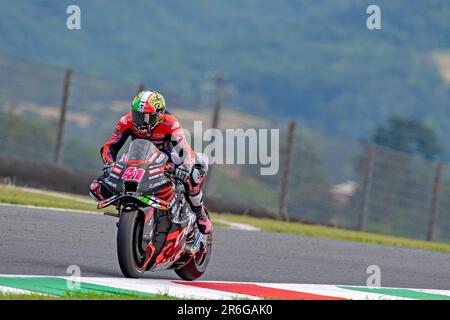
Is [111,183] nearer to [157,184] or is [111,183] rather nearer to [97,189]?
[97,189]

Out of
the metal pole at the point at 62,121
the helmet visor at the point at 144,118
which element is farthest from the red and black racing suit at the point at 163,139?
the metal pole at the point at 62,121

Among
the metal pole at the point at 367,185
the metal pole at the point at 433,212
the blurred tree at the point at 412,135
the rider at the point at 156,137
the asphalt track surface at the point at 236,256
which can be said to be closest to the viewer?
the rider at the point at 156,137

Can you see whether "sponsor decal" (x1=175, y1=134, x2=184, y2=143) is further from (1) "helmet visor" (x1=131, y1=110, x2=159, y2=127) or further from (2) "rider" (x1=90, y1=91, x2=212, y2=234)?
(1) "helmet visor" (x1=131, y1=110, x2=159, y2=127)

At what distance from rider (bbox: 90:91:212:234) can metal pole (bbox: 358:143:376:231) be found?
1404cm

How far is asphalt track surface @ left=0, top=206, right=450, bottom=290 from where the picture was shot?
9.54 m

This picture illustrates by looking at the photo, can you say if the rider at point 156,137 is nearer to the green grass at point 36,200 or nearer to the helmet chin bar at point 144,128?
the helmet chin bar at point 144,128

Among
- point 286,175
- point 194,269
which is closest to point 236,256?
point 194,269

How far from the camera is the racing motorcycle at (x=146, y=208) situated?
8125 millimetres

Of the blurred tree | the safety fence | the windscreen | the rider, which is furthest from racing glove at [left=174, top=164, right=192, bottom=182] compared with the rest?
the blurred tree

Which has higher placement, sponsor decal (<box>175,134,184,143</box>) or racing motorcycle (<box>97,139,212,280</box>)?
sponsor decal (<box>175,134,184,143</box>)

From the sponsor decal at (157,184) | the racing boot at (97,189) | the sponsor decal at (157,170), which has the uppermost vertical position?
the sponsor decal at (157,170)

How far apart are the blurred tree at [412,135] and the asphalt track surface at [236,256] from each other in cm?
11018

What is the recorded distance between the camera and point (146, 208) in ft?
26.9
